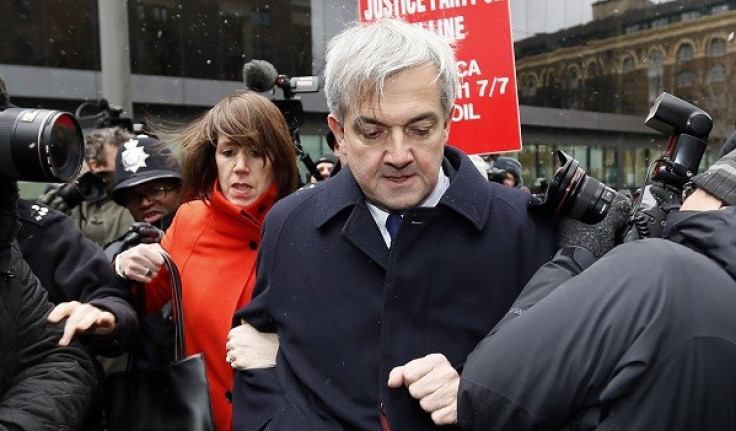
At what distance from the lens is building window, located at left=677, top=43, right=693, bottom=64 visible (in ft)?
75.7

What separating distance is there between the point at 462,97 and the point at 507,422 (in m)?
2.44

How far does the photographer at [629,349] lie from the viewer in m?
1.33

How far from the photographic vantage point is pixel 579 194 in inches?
68.9

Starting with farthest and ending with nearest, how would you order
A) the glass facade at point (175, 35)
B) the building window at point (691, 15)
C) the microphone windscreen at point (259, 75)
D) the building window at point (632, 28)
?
the building window at point (632, 28)
the building window at point (691, 15)
the glass facade at point (175, 35)
the microphone windscreen at point (259, 75)

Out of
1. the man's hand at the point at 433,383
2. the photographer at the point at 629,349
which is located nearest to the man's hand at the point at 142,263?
the man's hand at the point at 433,383

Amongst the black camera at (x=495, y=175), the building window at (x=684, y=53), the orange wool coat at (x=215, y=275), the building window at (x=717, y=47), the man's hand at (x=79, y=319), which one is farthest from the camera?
the building window at (x=684, y=53)

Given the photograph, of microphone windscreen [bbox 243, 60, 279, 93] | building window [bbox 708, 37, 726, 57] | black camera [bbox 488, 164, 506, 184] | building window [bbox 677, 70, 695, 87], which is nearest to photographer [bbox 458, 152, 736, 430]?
microphone windscreen [bbox 243, 60, 279, 93]

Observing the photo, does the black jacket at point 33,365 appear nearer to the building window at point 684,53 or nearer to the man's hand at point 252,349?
the man's hand at point 252,349

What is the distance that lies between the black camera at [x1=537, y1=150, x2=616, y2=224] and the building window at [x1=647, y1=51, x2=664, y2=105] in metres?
26.6

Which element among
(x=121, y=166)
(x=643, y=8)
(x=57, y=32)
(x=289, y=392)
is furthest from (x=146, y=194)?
(x=643, y=8)

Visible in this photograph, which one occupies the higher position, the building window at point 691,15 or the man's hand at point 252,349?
the building window at point 691,15

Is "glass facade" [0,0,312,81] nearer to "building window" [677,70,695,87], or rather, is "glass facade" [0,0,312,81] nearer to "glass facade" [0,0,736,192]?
"glass facade" [0,0,736,192]

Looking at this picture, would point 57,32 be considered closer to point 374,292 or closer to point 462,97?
point 462,97

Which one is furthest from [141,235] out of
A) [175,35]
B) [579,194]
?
[175,35]
